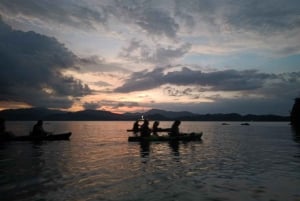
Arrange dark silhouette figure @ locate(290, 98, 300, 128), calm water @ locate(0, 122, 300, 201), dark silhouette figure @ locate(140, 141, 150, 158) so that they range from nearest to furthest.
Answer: calm water @ locate(0, 122, 300, 201) < dark silhouette figure @ locate(140, 141, 150, 158) < dark silhouette figure @ locate(290, 98, 300, 128)

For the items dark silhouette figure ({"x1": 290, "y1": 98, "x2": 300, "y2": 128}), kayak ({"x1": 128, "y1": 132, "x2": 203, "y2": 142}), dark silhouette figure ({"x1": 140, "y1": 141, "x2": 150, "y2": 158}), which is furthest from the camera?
dark silhouette figure ({"x1": 290, "y1": 98, "x2": 300, "y2": 128})

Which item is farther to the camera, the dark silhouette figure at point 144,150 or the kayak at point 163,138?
the kayak at point 163,138

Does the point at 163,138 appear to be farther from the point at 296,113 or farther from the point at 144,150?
the point at 296,113

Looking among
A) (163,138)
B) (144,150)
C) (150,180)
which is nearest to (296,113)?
(163,138)

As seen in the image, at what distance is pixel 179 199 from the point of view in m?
13.0

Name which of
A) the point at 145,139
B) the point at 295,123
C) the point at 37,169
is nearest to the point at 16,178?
the point at 37,169

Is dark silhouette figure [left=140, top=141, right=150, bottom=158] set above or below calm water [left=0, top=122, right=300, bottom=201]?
above

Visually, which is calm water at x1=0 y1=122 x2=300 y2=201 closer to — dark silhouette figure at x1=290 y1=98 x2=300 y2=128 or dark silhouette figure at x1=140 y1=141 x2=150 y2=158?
dark silhouette figure at x1=140 y1=141 x2=150 y2=158

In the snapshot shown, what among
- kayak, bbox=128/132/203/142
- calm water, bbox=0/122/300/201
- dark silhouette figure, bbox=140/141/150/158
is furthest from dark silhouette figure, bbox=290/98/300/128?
calm water, bbox=0/122/300/201

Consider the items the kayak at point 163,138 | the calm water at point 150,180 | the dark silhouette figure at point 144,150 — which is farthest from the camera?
the kayak at point 163,138

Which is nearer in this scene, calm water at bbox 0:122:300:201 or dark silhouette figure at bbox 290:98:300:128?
calm water at bbox 0:122:300:201

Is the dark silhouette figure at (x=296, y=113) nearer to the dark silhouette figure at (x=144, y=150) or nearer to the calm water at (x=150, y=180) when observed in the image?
the dark silhouette figure at (x=144, y=150)

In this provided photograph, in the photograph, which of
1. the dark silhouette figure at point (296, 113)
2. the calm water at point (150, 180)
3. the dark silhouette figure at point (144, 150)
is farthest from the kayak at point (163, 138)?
the dark silhouette figure at point (296, 113)

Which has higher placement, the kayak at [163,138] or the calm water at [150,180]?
the kayak at [163,138]
